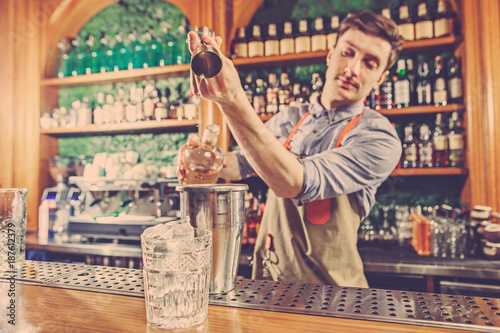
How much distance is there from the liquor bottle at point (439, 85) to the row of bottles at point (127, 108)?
1592mm

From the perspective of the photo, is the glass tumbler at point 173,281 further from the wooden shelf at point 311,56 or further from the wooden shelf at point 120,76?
the wooden shelf at point 120,76

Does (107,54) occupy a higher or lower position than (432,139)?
higher

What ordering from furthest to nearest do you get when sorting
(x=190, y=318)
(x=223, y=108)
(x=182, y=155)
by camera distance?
(x=182, y=155), (x=223, y=108), (x=190, y=318)

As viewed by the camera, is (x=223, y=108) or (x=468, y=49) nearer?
(x=223, y=108)

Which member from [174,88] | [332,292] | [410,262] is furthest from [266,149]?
[174,88]

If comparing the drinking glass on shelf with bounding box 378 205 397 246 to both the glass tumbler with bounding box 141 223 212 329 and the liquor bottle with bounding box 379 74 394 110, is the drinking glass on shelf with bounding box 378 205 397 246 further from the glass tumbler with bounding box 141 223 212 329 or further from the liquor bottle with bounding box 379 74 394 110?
the glass tumbler with bounding box 141 223 212 329

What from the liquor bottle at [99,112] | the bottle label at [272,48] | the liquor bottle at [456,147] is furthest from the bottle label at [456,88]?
the liquor bottle at [99,112]

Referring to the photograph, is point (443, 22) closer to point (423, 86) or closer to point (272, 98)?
point (423, 86)

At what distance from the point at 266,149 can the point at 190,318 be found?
40 centimetres

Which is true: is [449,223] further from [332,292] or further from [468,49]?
[332,292]

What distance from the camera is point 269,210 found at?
62.2 inches

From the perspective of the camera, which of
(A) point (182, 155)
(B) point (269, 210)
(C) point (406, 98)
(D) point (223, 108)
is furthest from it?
(C) point (406, 98)

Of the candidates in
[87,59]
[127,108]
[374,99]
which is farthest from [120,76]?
[374,99]

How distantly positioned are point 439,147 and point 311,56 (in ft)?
3.26
